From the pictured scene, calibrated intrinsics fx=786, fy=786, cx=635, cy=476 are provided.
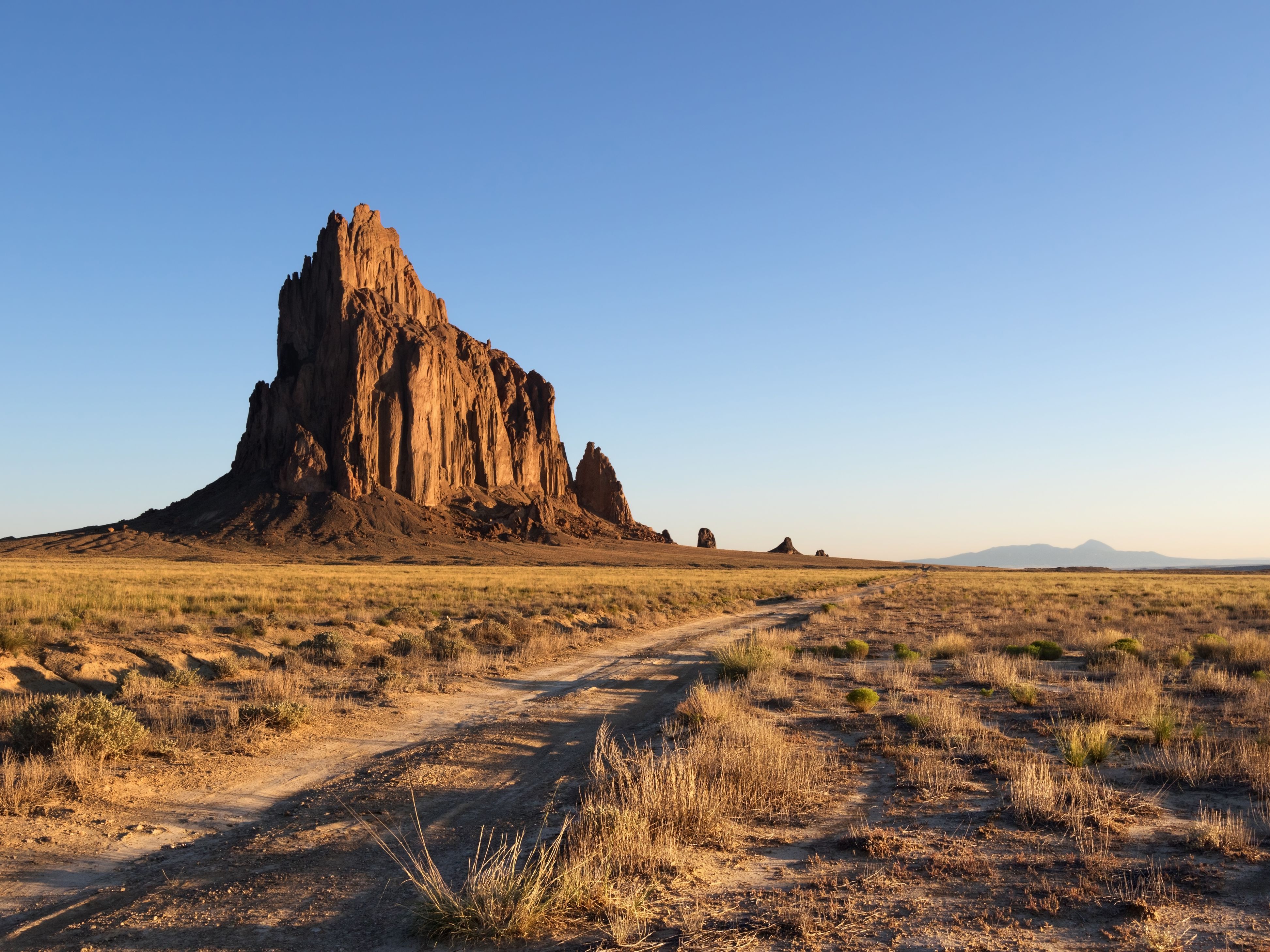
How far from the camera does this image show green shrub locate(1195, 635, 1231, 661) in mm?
17078

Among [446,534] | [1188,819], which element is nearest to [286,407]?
[446,534]

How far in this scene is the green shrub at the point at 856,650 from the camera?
727 inches

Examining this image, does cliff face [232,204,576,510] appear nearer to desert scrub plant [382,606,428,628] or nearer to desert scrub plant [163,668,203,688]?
desert scrub plant [382,606,428,628]

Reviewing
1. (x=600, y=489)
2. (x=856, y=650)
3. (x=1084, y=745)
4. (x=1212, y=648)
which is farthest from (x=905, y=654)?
(x=600, y=489)

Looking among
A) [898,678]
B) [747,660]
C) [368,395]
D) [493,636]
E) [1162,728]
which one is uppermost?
[368,395]

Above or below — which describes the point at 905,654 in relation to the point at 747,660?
below

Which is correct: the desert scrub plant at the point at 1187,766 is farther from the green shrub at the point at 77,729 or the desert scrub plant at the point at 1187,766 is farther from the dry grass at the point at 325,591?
the dry grass at the point at 325,591

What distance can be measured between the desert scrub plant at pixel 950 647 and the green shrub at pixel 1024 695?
17.8 feet

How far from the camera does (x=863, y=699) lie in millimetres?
11703

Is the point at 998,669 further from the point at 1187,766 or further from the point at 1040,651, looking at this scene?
the point at 1187,766

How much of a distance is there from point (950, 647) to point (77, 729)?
679 inches

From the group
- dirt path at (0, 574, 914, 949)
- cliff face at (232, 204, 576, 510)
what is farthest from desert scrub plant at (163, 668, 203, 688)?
cliff face at (232, 204, 576, 510)

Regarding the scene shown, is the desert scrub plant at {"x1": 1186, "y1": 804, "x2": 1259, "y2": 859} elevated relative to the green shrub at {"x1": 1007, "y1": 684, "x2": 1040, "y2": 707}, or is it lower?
elevated

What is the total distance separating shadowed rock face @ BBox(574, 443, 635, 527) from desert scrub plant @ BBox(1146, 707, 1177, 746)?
511 ft
